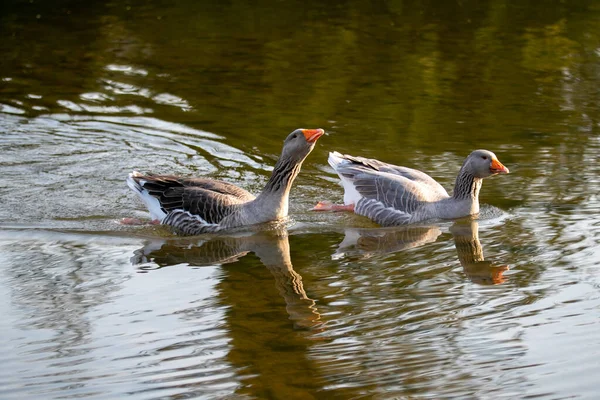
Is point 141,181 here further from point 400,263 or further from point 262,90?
point 262,90

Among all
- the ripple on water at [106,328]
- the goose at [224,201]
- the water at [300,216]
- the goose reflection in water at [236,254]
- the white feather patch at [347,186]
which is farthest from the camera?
the white feather patch at [347,186]

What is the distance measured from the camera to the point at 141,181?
10.3 metres

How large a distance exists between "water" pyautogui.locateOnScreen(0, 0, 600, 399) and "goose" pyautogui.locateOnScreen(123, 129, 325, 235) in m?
0.17

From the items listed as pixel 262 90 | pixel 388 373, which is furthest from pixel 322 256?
pixel 262 90

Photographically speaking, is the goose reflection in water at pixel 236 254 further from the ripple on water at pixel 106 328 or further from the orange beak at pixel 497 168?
the orange beak at pixel 497 168

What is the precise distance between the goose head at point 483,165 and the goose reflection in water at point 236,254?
6.69 feet

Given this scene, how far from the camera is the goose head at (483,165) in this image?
9.90 metres

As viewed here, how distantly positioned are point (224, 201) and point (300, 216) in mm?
953

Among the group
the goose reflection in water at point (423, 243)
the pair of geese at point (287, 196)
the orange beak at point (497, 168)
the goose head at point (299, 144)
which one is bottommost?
the goose reflection in water at point (423, 243)

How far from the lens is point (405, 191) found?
33.5ft

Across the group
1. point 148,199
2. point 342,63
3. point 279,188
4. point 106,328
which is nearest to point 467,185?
point 279,188

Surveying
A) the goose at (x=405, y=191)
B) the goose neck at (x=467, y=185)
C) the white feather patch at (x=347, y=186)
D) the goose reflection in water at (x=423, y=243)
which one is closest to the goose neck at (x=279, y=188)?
the goose reflection in water at (x=423, y=243)

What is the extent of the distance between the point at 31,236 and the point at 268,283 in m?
2.90

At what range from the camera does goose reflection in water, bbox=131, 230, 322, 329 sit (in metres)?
7.95
